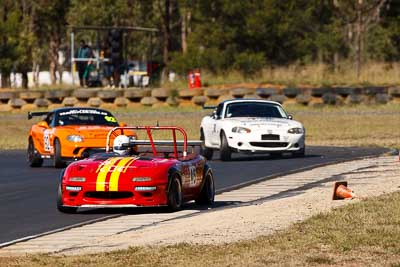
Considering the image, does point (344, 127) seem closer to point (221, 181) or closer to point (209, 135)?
point (209, 135)

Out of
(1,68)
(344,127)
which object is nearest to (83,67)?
(1,68)

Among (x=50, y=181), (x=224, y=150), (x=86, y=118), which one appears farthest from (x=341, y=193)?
(x=86, y=118)

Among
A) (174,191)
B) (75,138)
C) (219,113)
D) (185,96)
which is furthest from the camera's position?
(185,96)

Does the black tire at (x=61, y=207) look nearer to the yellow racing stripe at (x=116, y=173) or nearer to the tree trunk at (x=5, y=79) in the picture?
the yellow racing stripe at (x=116, y=173)

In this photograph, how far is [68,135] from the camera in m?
26.4

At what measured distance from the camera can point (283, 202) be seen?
17141 millimetres

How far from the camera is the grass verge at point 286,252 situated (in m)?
11.3

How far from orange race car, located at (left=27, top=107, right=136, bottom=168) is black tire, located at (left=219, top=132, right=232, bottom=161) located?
2.41 metres

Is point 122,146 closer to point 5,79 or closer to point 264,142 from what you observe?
point 264,142

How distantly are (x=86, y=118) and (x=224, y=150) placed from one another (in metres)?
3.09

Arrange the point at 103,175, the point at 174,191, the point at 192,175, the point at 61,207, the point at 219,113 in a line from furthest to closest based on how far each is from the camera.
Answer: the point at 219,113
the point at 192,175
the point at 61,207
the point at 174,191
the point at 103,175

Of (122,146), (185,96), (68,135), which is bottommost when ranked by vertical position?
→ (185,96)

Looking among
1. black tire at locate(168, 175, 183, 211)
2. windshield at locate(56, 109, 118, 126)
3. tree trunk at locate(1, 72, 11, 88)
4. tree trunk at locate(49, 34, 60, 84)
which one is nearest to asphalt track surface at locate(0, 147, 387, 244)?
black tire at locate(168, 175, 183, 211)

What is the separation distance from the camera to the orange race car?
2625cm
